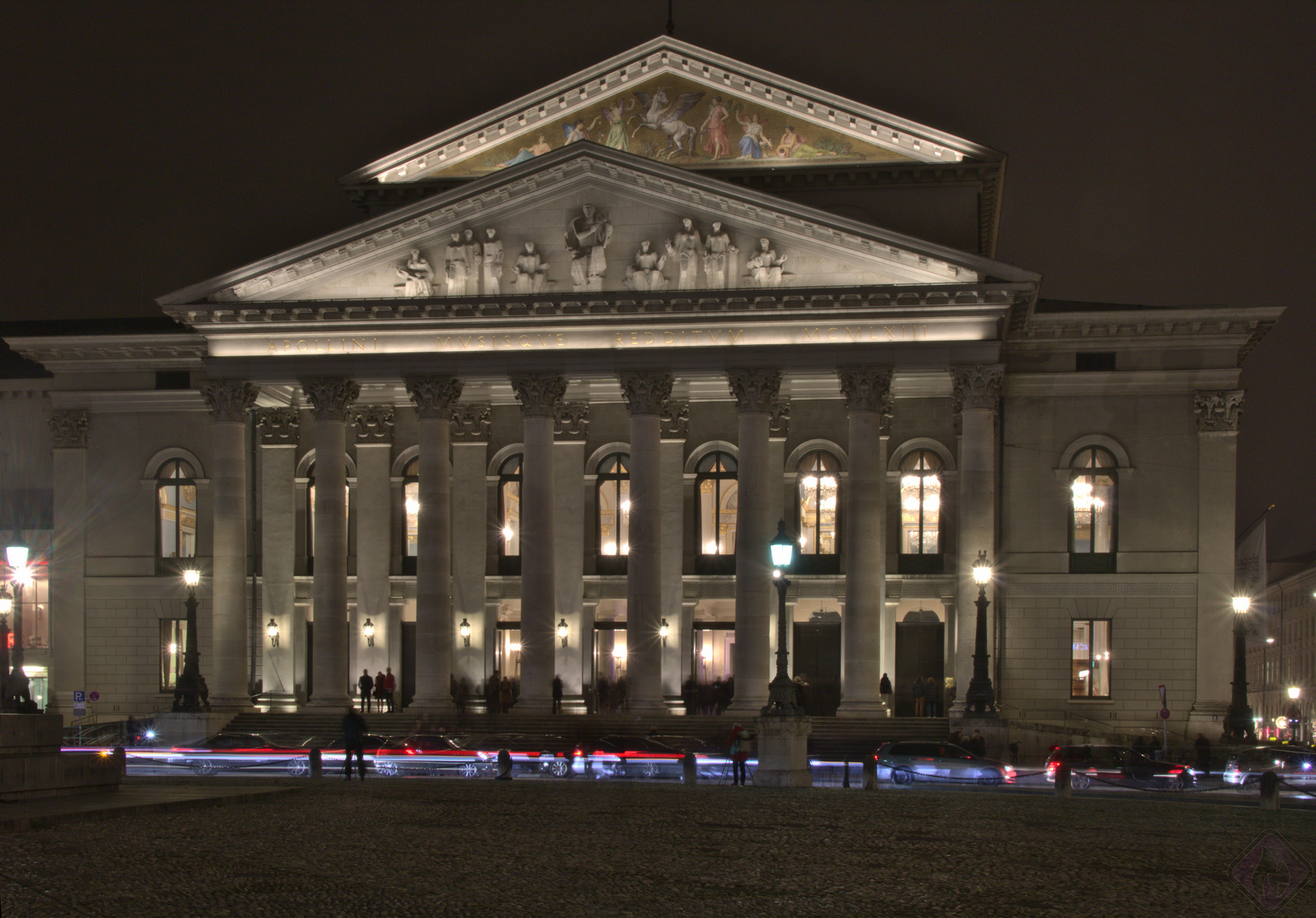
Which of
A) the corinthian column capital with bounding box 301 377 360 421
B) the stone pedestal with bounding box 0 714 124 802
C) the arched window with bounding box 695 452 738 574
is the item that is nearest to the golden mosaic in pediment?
the arched window with bounding box 695 452 738 574

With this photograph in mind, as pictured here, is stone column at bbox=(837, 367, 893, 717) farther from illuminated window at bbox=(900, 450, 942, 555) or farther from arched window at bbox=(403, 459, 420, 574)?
arched window at bbox=(403, 459, 420, 574)

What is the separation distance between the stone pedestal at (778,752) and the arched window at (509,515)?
75.0ft

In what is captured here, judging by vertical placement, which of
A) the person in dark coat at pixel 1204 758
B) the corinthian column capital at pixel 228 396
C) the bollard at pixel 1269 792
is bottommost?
the person in dark coat at pixel 1204 758

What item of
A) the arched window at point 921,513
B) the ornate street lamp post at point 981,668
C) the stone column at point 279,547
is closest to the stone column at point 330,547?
the stone column at point 279,547

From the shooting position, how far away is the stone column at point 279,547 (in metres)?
55.1

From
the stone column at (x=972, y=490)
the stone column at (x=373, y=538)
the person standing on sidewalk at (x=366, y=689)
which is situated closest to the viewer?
the stone column at (x=972, y=490)

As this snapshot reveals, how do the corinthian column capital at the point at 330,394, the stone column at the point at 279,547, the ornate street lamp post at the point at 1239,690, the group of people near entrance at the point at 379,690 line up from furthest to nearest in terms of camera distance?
the stone column at the point at 279,547, the group of people near entrance at the point at 379,690, the corinthian column capital at the point at 330,394, the ornate street lamp post at the point at 1239,690

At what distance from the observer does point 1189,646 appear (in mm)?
51812

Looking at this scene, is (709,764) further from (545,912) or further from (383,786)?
(545,912)

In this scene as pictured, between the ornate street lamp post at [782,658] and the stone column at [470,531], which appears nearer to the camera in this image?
the ornate street lamp post at [782,658]

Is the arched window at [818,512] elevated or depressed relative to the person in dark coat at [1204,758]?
elevated

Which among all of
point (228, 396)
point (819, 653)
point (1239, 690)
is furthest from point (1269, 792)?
point (228, 396)

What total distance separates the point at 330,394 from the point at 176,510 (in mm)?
11313

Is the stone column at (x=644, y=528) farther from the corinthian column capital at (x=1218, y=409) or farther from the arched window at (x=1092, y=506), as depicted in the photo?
the corinthian column capital at (x=1218, y=409)
